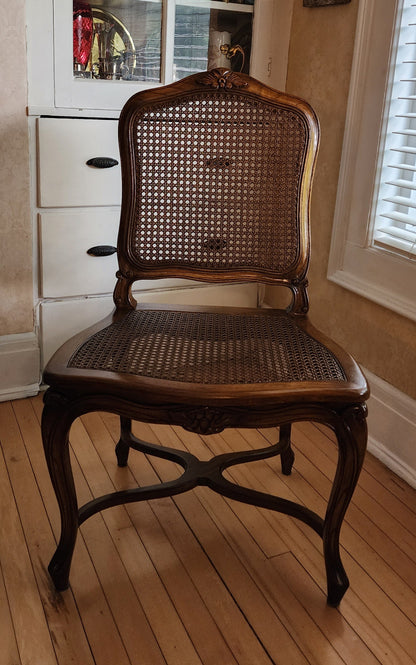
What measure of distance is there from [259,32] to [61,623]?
1884 mm

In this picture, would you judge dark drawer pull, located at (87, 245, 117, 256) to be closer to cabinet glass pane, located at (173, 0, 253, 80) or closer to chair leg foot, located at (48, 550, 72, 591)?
cabinet glass pane, located at (173, 0, 253, 80)

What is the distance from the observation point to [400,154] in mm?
1887

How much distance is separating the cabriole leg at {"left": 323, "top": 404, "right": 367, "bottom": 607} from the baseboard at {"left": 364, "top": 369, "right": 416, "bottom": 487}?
22.0 inches

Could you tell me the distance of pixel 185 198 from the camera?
1.67m

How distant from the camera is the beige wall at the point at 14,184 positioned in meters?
1.91

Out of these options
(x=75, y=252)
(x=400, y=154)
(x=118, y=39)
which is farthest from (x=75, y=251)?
(x=400, y=154)

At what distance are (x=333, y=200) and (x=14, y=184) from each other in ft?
3.21

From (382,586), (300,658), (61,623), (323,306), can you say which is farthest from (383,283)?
(61,623)

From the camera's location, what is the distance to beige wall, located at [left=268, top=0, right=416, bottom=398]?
194cm

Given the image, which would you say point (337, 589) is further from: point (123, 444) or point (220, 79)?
point (220, 79)

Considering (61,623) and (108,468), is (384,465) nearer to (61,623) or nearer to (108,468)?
(108,468)

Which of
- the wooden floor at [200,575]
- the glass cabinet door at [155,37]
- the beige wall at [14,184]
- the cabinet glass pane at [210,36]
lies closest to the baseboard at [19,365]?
the beige wall at [14,184]

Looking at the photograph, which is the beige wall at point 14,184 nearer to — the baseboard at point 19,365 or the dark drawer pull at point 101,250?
the baseboard at point 19,365

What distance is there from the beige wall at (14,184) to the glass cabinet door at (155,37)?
19cm
